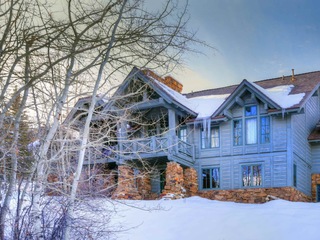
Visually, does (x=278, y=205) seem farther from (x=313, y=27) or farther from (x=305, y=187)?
(x=313, y=27)

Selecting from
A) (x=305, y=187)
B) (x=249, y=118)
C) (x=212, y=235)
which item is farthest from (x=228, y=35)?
(x=212, y=235)

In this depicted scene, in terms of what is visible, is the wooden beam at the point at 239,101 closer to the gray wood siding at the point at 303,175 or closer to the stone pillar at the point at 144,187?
the gray wood siding at the point at 303,175

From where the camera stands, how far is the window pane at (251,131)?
22.5 m

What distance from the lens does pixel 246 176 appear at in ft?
73.8

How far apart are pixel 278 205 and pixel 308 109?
25.4 ft

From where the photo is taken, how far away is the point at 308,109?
79.4ft

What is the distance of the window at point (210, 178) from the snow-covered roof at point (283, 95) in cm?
429

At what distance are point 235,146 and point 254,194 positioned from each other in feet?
7.96

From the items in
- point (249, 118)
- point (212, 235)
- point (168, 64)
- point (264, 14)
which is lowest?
point (212, 235)

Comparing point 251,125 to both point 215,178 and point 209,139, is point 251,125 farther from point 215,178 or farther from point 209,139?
point 215,178

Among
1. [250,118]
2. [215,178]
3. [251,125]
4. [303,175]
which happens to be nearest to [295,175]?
[303,175]

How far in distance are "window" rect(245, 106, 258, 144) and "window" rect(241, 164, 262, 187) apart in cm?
116

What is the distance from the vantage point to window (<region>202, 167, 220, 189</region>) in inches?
916

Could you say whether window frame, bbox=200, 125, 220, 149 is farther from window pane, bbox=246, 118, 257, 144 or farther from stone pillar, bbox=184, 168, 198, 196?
window pane, bbox=246, 118, 257, 144
